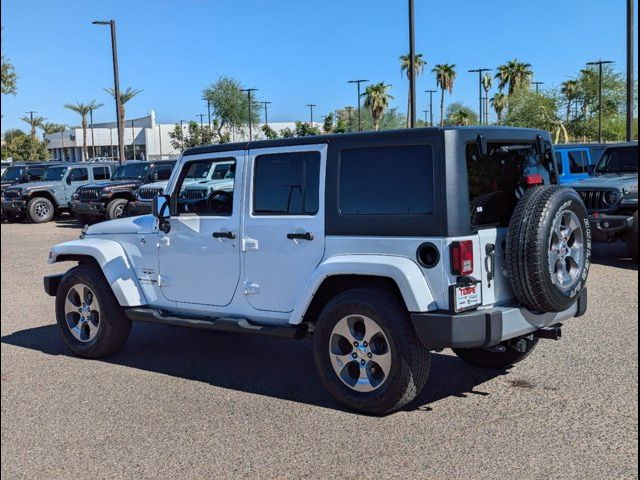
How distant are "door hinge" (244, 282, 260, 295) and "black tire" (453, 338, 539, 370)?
5.55 ft

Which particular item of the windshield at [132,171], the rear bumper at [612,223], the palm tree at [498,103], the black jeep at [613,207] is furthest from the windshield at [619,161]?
the palm tree at [498,103]

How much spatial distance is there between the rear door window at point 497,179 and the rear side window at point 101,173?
2070cm

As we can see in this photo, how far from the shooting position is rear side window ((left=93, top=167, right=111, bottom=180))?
24812mm

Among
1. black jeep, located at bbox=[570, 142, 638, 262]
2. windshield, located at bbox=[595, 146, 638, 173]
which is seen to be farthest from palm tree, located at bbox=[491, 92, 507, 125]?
black jeep, located at bbox=[570, 142, 638, 262]

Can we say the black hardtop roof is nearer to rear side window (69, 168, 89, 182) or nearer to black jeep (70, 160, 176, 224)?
black jeep (70, 160, 176, 224)

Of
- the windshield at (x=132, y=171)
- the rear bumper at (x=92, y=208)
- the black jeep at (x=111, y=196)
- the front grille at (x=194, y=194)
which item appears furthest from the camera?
the windshield at (x=132, y=171)

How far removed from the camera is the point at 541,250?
5.04 meters

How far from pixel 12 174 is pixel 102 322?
913 inches

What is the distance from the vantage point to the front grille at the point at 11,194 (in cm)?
2406

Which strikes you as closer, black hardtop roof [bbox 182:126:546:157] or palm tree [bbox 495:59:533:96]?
black hardtop roof [bbox 182:126:546:157]

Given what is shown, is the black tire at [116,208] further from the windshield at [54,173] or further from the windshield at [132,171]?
the windshield at [54,173]

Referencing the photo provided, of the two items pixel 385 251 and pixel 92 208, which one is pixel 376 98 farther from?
pixel 385 251

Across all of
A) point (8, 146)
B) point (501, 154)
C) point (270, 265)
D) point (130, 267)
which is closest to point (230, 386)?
point (270, 265)

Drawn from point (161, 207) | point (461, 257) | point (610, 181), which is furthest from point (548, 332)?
point (610, 181)
